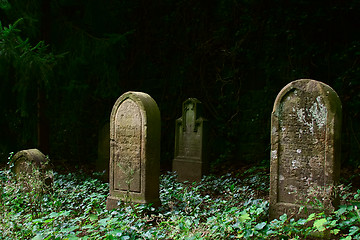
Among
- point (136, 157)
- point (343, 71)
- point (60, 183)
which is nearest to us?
point (136, 157)

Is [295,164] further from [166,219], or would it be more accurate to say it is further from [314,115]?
[166,219]

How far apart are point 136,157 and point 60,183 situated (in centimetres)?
256

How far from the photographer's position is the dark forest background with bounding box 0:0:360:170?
7926mm

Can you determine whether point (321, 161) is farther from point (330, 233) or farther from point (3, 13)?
point (3, 13)

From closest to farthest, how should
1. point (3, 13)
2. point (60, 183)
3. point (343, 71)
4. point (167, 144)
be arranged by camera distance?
1. point (60, 183)
2. point (3, 13)
3. point (343, 71)
4. point (167, 144)

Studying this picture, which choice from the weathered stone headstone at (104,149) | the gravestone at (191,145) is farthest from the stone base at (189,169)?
the weathered stone headstone at (104,149)

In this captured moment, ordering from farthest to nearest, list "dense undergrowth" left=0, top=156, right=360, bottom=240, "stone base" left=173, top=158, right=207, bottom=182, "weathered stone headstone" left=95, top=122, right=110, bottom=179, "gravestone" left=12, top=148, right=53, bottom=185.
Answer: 1. "weathered stone headstone" left=95, top=122, right=110, bottom=179
2. "stone base" left=173, top=158, right=207, bottom=182
3. "gravestone" left=12, top=148, right=53, bottom=185
4. "dense undergrowth" left=0, top=156, right=360, bottom=240

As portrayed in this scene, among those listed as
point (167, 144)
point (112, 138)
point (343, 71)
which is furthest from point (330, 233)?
point (167, 144)

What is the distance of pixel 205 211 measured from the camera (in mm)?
4574

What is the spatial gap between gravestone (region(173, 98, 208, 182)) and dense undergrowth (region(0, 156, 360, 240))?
1.52 metres

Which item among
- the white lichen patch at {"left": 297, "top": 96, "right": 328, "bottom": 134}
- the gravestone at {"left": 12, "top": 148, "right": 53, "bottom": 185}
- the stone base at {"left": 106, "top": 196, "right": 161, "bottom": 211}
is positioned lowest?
the stone base at {"left": 106, "top": 196, "right": 161, "bottom": 211}

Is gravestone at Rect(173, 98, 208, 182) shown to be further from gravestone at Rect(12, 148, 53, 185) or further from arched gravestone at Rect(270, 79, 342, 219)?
arched gravestone at Rect(270, 79, 342, 219)

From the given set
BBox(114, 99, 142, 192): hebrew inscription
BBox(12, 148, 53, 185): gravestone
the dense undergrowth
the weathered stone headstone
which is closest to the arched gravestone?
the dense undergrowth

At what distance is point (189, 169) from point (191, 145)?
1.77 ft
